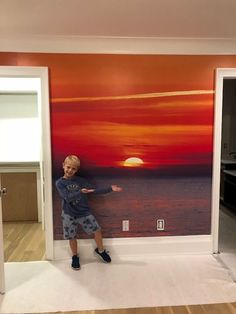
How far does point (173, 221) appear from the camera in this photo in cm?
310

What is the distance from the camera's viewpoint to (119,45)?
9.39 ft

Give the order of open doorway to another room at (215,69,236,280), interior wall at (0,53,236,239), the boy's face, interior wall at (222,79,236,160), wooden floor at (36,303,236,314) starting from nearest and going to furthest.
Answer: wooden floor at (36,303,236,314), the boy's face, interior wall at (0,53,236,239), open doorway to another room at (215,69,236,280), interior wall at (222,79,236,160)

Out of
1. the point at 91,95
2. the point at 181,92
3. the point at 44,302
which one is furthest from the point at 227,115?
the point at 44,302

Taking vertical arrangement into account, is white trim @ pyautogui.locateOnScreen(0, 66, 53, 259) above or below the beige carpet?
above

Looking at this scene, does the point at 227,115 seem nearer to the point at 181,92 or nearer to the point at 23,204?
the point at 181,92

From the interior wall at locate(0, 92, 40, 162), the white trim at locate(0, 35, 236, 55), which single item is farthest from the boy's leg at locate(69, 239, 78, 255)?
the white trim at locate(0, 35, 236, 55)

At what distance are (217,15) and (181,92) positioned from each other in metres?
0.86

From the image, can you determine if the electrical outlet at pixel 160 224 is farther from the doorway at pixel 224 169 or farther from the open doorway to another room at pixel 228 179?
the open doorway to another room at pixel 228 179

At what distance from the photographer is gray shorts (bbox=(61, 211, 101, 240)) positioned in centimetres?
285

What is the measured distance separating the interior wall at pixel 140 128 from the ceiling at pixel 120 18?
0.85 ft

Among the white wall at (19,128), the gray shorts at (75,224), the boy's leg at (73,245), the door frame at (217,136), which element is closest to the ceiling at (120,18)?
the door frame at (217,136)

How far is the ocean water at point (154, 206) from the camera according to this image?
3.03 m

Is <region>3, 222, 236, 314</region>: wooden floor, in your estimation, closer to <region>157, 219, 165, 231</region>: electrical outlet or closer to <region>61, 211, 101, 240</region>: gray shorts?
<region>61, 211, 101, 240</region>: gray shorts

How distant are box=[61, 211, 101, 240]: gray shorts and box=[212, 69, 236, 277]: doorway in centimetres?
132
